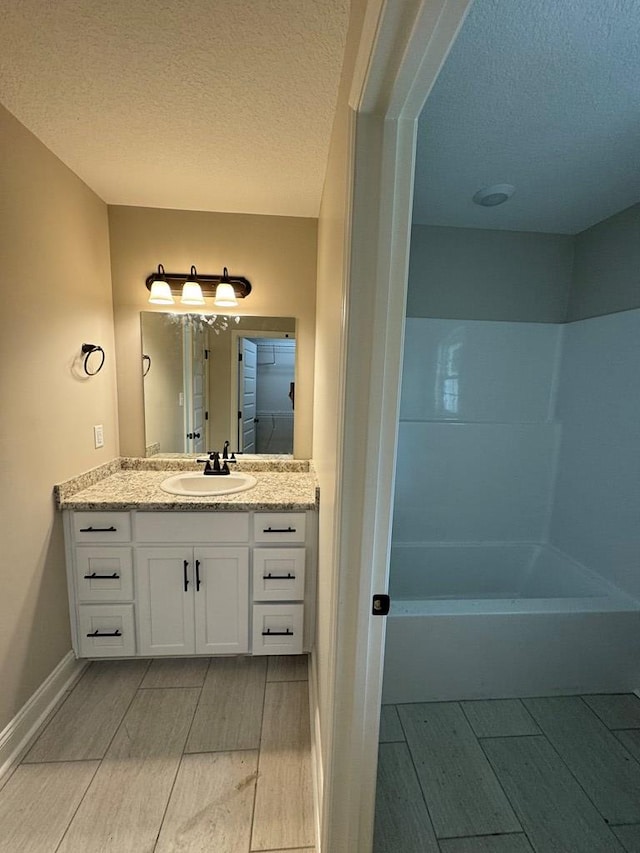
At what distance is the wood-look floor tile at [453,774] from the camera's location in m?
1.23

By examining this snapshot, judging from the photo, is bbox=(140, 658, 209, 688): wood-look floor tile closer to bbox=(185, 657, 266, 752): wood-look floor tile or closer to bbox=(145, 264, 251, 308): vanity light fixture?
bbox=(185, 657, 266, 752): wood-look floor tile

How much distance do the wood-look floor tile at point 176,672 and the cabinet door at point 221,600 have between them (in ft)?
0.41

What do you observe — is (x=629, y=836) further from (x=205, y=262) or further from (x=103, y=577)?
(x=205, y=262)

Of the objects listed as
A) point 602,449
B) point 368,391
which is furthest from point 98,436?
point 602,449

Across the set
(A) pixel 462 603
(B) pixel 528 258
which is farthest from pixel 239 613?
(B) pixel 528 258

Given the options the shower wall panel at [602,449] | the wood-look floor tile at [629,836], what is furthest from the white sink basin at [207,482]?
the shower wall panel at [602,449]

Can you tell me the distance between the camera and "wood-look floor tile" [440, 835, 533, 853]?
115cm

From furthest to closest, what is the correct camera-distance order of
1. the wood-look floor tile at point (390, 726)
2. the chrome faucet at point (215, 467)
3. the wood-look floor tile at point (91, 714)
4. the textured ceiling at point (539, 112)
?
1. the chrome faucet at point (215, 467)
2. the wood-look floor tile at point (390, 726)
3. the wood-look floor tile at point (91, 714)
4. the textured ceiling at point (539, 112)

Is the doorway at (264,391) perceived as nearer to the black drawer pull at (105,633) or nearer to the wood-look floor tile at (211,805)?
the black drawer pull at (105,633)

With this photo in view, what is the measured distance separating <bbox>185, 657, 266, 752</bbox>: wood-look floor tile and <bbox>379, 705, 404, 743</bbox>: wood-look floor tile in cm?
54

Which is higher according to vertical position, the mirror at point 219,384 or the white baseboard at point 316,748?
the mirror at point 219,384

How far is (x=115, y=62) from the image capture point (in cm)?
112

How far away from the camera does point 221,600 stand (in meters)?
1.78

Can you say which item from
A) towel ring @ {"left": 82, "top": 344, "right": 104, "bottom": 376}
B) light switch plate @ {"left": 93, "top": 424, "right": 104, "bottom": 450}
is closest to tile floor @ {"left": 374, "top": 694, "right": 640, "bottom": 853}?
light switch plate @ {"left": 93, "top": 424, "right": 104, "bottom": 450}
